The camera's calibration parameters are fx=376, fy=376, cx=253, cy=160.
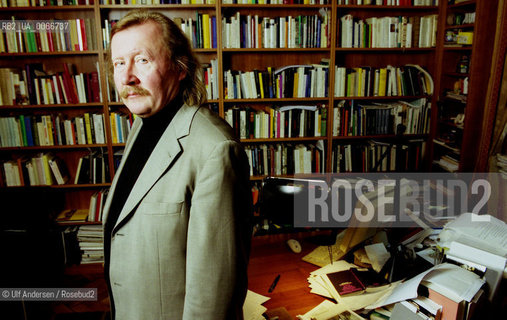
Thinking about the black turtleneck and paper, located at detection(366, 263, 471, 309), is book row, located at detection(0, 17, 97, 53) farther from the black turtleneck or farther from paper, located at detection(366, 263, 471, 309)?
paper, located at detection(366, 263, 471, 309)

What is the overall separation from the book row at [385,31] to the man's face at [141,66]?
2.46 m

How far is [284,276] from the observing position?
93.7 inches

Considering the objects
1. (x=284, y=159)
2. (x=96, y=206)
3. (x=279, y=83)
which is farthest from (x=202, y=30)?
(x=96, y=206)

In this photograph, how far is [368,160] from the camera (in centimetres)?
353

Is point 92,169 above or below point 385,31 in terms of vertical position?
below

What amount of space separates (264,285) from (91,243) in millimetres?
1699

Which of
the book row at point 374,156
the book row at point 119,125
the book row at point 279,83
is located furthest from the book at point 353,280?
the book row at point 119,125

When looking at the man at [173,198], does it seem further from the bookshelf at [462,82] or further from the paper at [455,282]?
the bookshelf at [462,82]

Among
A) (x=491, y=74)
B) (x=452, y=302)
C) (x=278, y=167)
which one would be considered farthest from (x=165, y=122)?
(x=491, y=74)

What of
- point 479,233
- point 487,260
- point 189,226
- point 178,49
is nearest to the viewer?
point 189,226

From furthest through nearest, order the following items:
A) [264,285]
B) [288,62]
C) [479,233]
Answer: [288,62]
[264,285]
[479,233]

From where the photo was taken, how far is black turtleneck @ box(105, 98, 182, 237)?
1220 mm

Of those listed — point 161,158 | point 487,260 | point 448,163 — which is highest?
point 161,158

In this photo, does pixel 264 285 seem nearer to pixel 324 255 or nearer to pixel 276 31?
pixel 324 255
